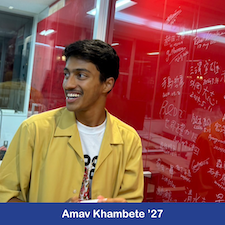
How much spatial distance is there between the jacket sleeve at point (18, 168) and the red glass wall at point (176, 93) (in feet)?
3.86

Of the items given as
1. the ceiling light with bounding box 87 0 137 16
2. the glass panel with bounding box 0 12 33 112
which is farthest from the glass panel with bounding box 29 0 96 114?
the ceiling light with bounding box 87 0 137 16

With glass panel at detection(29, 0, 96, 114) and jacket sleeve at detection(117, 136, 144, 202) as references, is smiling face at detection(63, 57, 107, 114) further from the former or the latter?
glass panel at detection(29, 0, 96, 114)

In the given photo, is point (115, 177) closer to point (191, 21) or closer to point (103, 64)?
point (103, 64)

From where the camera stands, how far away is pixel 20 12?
321cm

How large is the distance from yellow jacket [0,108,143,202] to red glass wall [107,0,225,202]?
0.66 meters

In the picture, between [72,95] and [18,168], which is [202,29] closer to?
[72,95]

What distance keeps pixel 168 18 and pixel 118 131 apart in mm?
1317

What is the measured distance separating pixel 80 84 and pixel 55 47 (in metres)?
2.07

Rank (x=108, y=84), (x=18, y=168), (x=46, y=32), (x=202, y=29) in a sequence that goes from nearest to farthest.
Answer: (x=18, y=168) < (x=108, y=84) < (x=202, y=29) < (x=46, y=32)

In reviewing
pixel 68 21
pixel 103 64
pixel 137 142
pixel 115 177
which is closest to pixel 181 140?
pixel 137 142

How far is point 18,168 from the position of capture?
141cm

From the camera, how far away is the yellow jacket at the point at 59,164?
4.63 ft

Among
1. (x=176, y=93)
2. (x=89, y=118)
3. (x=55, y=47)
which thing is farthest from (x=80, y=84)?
(x=55, y=47)

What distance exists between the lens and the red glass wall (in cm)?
199
